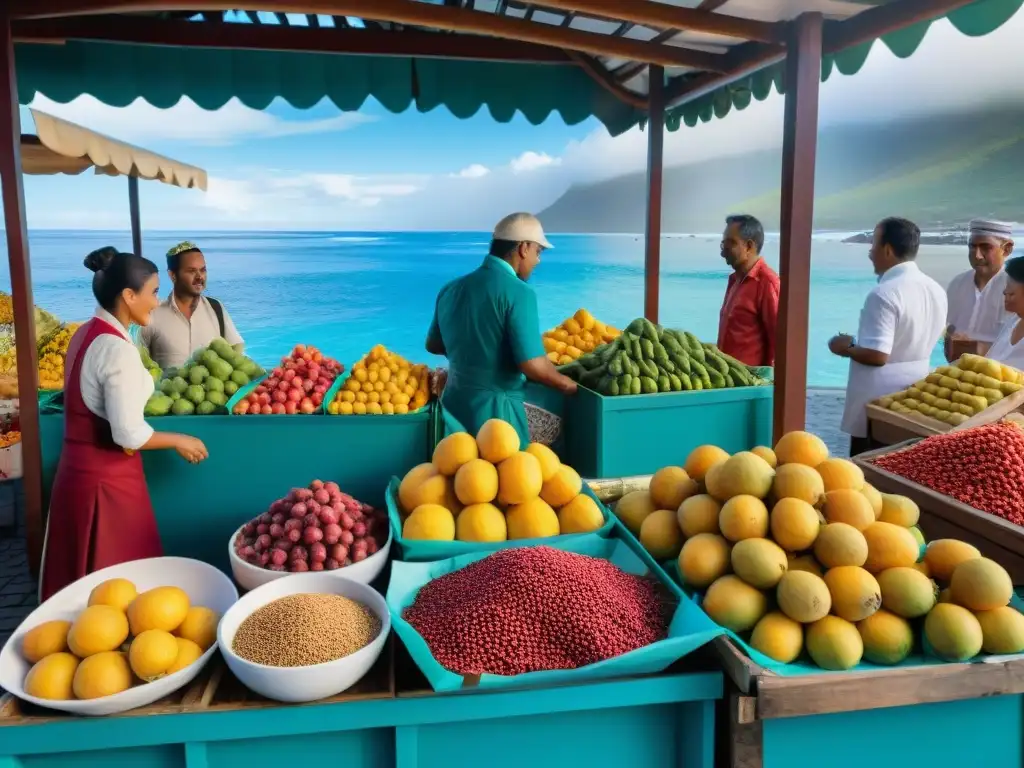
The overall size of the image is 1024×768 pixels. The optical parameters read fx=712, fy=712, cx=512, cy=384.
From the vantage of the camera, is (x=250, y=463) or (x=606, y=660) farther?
(x=250, y=463)

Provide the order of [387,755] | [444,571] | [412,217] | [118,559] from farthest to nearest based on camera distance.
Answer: [412,217], [118,559], [444,571], [387,755]

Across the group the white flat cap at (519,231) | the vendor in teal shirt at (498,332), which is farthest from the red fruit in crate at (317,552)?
the white flat cap at (519,231)

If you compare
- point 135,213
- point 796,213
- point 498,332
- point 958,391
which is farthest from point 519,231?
point 135,213

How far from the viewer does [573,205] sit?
4550 centimetres

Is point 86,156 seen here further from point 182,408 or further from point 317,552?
point 317,552

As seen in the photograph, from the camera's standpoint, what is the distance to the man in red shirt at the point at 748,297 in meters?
4.19

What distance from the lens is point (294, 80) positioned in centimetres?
495

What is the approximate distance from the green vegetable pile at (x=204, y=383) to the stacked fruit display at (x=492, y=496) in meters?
1.79

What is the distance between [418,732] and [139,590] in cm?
86

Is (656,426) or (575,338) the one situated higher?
(575,338)

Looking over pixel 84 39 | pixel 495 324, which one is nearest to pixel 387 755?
pixel 495 324

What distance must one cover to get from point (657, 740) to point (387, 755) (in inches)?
20.4

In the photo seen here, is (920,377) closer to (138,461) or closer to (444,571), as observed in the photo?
(444,571)

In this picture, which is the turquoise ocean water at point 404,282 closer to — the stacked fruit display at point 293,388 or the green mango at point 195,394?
the stacked fruit display at point 293,388
